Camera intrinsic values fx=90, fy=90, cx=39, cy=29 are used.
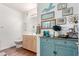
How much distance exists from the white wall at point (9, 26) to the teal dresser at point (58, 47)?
3.80 ft

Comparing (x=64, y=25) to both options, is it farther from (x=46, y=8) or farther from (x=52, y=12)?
(x=46, y=8)

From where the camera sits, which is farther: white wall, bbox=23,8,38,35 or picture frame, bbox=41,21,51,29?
white wall, bbox=23,8,38,35

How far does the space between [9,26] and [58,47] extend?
1.83 metres

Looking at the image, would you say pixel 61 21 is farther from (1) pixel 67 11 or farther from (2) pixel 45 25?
(2) pixel 45 25

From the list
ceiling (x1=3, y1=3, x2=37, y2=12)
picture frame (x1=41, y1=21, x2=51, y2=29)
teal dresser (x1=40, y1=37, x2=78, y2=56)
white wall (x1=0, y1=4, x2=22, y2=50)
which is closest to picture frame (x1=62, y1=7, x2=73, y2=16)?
picture frame (x1=41, y1=21, x2=51, y2=29)

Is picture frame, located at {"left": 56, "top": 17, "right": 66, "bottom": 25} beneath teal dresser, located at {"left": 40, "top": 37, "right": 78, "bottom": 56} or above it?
above

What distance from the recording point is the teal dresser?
165cm

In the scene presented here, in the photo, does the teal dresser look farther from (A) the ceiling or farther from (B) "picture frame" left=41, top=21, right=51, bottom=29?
(A) the ceiling

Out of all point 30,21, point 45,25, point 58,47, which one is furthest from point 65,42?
point 30,21

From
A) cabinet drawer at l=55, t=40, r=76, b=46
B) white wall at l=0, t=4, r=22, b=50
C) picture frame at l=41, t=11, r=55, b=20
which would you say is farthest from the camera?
white wall at l=0, t=4, r=22, b=50

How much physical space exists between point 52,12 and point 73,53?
1.13 meters

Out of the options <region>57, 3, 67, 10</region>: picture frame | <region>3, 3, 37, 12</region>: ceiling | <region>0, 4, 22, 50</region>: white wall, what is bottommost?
<region>0, 4, 22, 50</region>: white wall

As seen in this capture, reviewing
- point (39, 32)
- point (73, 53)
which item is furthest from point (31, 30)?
point (73, 53)

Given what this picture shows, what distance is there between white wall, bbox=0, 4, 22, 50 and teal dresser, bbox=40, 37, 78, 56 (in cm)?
116
